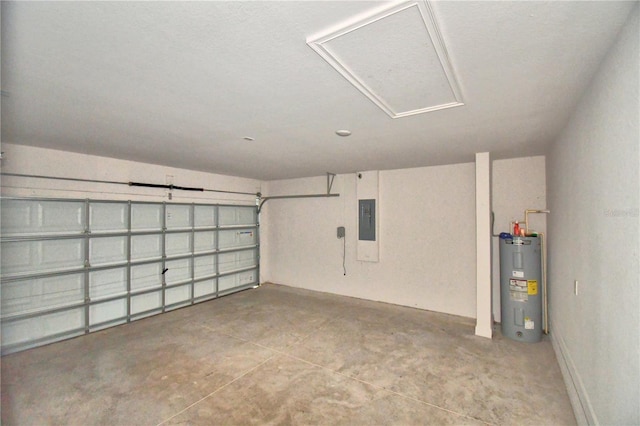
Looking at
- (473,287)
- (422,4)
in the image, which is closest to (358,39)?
(422,4)

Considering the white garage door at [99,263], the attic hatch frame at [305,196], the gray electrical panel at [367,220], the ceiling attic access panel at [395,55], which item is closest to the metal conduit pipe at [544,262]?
the gray electrical panel at [367,220]

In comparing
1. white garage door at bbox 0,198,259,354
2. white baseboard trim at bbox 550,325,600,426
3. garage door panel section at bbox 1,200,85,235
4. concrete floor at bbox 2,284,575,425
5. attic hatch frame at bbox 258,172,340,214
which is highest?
attic hatch frame at bbox 258,172,340,214

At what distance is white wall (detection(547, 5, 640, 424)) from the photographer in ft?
3.94

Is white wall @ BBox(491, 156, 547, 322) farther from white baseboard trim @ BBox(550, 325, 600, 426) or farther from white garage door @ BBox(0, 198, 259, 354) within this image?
white garage door @ BBox(0, 198, 259, 354)

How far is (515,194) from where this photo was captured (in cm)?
395

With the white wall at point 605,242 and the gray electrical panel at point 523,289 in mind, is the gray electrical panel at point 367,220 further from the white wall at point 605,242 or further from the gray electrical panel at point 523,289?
the white wall at point 605,242

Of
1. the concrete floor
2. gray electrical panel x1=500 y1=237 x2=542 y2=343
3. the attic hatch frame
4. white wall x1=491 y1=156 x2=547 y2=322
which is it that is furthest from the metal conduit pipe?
the attic hatch frame

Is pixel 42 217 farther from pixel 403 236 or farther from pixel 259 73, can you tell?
pixel 403 236

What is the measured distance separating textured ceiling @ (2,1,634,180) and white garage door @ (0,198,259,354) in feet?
3.54

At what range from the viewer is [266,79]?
169cm

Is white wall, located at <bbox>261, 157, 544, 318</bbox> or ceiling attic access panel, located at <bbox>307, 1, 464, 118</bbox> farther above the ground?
ceiling attic access panel, located at <bbox>307, 1, 464, 118</bbox>

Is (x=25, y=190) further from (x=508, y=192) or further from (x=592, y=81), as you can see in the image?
(x=508, y=192)

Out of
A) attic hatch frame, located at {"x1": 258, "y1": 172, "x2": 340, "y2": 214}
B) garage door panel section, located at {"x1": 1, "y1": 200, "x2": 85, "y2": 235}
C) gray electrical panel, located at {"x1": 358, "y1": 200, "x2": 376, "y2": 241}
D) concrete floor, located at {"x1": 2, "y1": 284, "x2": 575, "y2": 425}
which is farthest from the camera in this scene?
attic hatch frame, located at {"x1": 258, "y1": 172, "x2": 340, "y2": 214}

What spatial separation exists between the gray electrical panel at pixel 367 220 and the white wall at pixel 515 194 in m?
1.87
